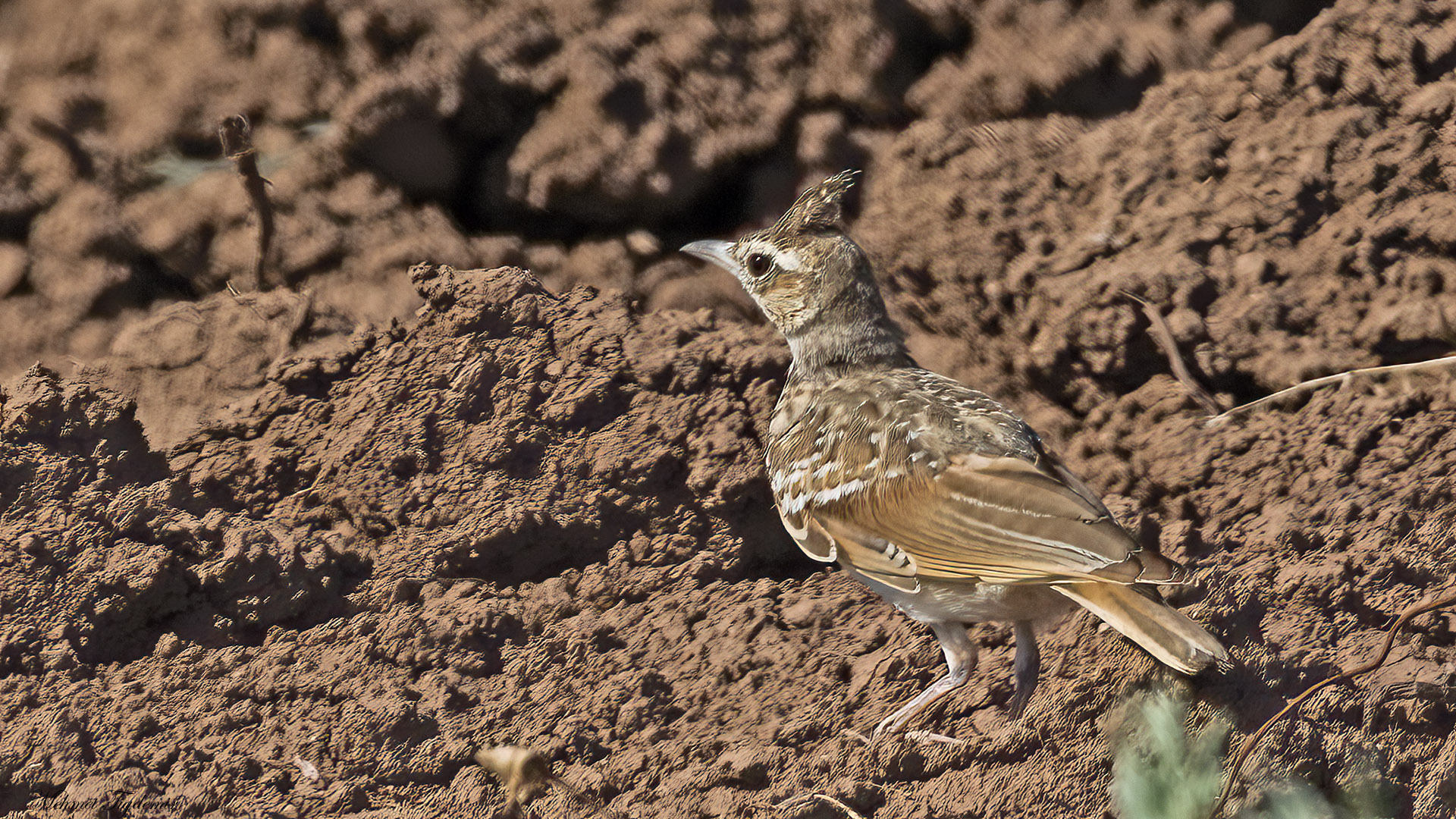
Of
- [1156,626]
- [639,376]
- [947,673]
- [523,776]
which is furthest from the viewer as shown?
[639,376]

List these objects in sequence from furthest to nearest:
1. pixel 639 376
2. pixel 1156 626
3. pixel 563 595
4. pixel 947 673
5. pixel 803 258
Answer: pixel 803 258, pixel 639 376, pixel 563 595, pixel 947 673, pixel 1156 626

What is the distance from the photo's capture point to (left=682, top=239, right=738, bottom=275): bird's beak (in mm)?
3678

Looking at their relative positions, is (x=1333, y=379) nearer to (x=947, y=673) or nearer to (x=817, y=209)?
(x=947, y=673)

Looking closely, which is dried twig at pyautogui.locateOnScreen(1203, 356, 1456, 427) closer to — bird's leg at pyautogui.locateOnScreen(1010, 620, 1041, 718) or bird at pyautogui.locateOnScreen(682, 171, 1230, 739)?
bird at pyautogui.locateOnScreen(682, 171, 1230, 739)

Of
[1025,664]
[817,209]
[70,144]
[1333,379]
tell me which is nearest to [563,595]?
[1025,664]

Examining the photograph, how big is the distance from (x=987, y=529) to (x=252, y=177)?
230cm

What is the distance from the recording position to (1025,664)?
10.0 feet

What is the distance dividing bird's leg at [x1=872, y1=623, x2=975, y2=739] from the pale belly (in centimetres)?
4

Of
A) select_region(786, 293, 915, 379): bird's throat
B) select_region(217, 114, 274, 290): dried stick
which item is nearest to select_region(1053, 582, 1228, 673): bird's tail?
select_region(786, 293, 915, 379): bird's throat

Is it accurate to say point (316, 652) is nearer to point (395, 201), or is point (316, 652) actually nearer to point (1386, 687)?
point (395, 201)

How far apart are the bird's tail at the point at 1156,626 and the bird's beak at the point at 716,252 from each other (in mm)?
1483

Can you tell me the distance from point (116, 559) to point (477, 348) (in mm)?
1082

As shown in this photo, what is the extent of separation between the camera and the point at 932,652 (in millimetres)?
3154

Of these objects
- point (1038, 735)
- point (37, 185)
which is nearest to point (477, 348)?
point (37, 185)
